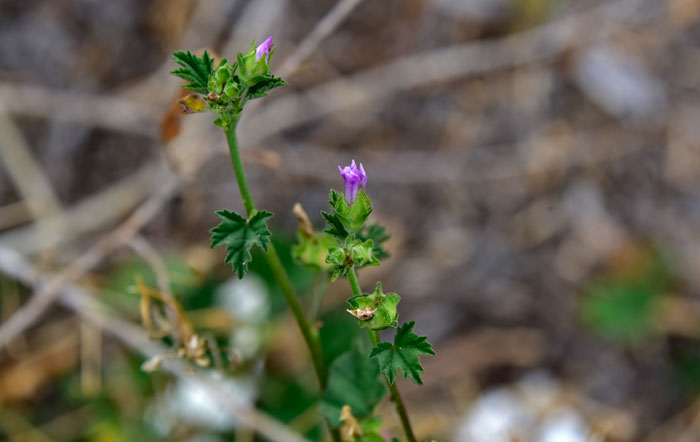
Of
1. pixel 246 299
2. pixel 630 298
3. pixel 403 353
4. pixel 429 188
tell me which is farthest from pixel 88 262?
pixel 630 298

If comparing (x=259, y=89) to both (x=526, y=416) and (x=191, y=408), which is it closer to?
(x=191, y=408)

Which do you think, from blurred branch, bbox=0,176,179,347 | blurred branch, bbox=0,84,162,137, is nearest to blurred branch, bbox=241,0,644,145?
blurred branch, bbox=0,84,162,137

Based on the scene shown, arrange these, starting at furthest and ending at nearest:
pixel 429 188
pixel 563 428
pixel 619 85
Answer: pixel 619 85, pixel 429 188, pixel 563 428

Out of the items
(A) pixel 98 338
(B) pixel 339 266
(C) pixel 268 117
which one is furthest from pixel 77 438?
(B) pixel 339 266

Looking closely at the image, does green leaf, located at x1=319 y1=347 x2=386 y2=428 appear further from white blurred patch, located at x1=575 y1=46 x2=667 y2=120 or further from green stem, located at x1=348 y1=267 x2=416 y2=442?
white blurred patch, located at x1=575 y1=46 x2=667 y2=120

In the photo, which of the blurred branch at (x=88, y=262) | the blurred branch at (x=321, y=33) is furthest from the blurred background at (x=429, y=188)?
the blurred branch at (x=321, y=33)

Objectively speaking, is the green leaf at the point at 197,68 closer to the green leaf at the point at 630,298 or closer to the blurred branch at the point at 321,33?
the blurred branch at the point at 321,33
